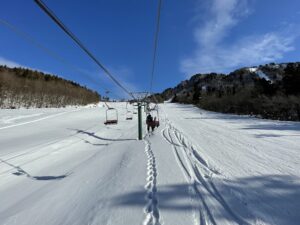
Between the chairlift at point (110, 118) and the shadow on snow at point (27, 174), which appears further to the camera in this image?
the chairlift at point (110, 118)

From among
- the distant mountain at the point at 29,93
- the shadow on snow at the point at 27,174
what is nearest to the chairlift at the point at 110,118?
the shadow on snow at the point at 27,174

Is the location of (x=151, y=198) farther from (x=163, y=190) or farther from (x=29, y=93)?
(x=29, y=93)

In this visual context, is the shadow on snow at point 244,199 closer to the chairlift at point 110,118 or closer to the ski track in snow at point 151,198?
the ski track in snow at point 151,198

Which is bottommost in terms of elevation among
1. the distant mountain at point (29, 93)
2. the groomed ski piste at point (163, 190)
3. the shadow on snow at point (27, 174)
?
the shadow on snow at point (27, 174)

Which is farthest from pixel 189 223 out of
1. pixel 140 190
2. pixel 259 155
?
pixel 259 155

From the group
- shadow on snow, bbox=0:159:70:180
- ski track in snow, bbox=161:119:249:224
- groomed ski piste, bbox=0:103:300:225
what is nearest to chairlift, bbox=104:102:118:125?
shadow on snow, bbox=0:159:70:180

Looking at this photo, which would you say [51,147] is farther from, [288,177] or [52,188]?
[288,177]

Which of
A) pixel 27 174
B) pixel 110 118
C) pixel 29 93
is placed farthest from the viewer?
pixel 29 93

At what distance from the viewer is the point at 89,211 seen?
5027 mm

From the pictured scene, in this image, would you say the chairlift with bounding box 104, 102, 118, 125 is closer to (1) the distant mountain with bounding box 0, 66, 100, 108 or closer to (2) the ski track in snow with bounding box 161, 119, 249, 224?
(2) the ski track in snow with bounding box 161, 119, 249, 224

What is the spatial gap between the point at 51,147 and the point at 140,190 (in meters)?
10.8

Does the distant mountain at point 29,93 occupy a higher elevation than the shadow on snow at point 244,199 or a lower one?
higher

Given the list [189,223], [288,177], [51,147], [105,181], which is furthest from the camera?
[51,147]

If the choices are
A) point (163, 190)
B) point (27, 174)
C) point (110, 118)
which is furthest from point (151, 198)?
point (110, 118)
